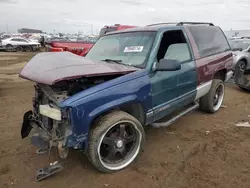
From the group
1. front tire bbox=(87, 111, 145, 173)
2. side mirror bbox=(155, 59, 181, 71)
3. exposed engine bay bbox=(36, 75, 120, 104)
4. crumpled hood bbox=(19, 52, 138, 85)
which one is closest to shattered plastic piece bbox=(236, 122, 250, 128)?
side mirror bbox=(155, 59, 181, 71)

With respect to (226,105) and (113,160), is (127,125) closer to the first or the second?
(113,160)

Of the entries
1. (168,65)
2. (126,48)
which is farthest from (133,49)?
(168,65)

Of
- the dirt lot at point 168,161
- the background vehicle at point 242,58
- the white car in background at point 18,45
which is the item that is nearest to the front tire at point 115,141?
the dirt lot at point 168,161

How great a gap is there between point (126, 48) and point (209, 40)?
2168 mm

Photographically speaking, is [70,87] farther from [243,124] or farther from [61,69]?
[243,124]

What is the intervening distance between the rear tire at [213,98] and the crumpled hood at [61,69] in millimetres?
2535

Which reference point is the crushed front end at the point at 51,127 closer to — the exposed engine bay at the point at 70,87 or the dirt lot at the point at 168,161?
the exposed engine bay at the point at 70,87

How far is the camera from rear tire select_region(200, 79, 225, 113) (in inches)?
211

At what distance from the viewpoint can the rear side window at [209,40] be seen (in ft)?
15.9

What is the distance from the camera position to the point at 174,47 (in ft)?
14.2

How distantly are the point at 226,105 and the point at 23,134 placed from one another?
5.00 metres

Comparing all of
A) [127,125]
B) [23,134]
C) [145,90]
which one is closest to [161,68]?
[145,90]

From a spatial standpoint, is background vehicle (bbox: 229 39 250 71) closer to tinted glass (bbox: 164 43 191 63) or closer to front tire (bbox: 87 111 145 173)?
tinted glass (bbox: 164 43 191 63)

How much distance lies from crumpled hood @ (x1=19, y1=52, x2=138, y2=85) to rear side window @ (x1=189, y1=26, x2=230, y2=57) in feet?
6.51
